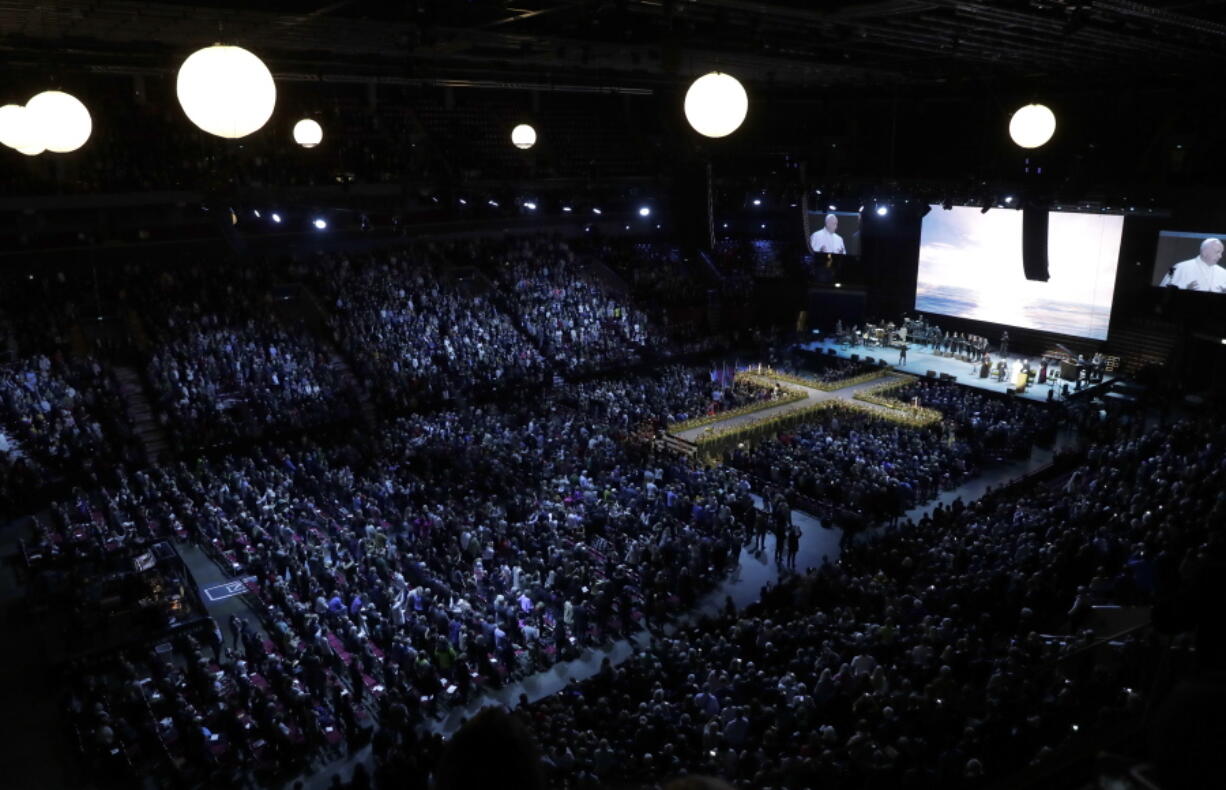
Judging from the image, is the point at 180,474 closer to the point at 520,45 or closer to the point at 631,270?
the point at 520,45

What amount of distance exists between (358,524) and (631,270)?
60.8 feet

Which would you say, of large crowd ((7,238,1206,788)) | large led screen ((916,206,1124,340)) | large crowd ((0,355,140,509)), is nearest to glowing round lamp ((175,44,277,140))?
large crowd ((7,238,1206,788))

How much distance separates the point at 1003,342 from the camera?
26.6m

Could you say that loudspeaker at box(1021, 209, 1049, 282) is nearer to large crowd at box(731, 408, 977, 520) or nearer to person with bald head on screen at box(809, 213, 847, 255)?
large crowd at box(731, 408, 977, 520)

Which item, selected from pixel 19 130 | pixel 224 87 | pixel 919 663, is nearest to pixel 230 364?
pixel 19 130

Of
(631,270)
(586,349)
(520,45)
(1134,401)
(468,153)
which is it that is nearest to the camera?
(520,45)

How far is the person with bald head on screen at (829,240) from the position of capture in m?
31.5

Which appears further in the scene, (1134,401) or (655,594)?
(1134,401)

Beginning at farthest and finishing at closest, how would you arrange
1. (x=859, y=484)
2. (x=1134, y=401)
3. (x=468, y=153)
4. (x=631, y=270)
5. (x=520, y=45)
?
1. (x=631, y=270)
2. (x=468, y=153)
3. (x=1134, y=401)
4. (x=859, y=484)
5. (x=520, y=45)

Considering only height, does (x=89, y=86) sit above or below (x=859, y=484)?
above

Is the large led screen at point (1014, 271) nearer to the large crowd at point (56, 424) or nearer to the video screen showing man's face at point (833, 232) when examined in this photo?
the video screen showing man's face at point (833, 232)

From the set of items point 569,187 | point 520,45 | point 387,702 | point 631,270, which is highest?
point 520,45

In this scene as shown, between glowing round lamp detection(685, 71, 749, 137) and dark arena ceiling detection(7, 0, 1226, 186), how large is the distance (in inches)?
31.7

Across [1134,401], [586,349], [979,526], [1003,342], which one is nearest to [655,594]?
[979,526]
